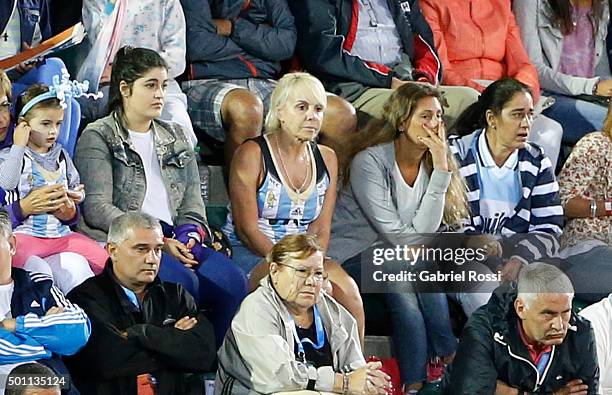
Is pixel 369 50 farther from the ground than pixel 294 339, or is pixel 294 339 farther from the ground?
pixel 369 50

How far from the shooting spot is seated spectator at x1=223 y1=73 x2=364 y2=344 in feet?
14.9

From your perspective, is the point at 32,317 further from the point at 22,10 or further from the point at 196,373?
the point at 22,10

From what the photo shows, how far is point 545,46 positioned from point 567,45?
92mm

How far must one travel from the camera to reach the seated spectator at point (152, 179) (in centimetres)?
440

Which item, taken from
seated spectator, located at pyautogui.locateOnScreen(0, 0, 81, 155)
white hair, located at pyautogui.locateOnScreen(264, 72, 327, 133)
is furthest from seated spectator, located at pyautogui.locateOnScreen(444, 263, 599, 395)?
seated spectator, located at pyautogui.locateOnScreen(0, 0, 81, 155)

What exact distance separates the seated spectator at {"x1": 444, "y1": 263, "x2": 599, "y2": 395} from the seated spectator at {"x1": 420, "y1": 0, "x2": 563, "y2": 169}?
1.01 m

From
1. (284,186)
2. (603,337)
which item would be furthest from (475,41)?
(603,337)

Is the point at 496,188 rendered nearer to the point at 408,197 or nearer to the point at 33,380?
the point at 408,197

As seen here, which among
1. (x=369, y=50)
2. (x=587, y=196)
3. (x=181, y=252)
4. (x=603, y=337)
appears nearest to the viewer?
(x=181, y=252)

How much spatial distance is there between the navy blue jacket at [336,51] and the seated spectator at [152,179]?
0.68 meters

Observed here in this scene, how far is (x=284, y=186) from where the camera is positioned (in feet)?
15.0

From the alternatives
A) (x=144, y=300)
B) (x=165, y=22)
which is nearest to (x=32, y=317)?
(x=144, y=300)

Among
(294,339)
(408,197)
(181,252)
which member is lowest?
(294,339)

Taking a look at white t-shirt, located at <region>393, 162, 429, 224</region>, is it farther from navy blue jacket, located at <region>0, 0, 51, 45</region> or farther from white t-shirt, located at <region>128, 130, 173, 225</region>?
navy blue jacket, located at <region>0, 0, 51, 45</region>
